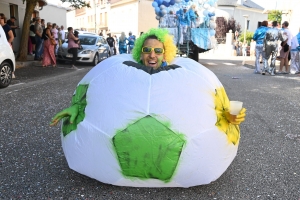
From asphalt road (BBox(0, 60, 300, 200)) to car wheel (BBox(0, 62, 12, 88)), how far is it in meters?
1.06

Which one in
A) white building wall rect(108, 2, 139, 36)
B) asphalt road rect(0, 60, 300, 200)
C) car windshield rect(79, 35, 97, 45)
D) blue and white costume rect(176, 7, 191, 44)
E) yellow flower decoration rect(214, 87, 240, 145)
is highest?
white building wall rect(108, 2, 139, 36)

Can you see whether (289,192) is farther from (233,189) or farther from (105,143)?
(105,143)

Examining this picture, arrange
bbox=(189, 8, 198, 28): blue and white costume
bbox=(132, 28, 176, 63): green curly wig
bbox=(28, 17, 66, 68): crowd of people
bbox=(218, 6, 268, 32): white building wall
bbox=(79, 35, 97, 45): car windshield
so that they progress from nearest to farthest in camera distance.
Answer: bbox=(132, 28, 176, 63): green curly wig, bbox=(28, 17, 66, 68): crowd of people, bbox=(189, 8, 198, 28): blue and white costume, bbox=(79, 35, 97, 45): car windshield, bbox=(218, 6, 268, 32): white building wall

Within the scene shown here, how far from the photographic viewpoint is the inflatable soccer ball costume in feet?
8.92

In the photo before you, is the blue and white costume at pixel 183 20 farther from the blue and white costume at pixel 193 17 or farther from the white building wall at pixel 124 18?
the white building wall at pixel 124 18

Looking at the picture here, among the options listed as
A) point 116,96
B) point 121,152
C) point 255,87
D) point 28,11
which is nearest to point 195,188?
point 121,152

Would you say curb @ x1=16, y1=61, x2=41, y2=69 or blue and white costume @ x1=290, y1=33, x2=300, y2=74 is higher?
blue and white costume @ x1=290, y1=33, x2=300, y2=74

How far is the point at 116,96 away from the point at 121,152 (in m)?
0.49

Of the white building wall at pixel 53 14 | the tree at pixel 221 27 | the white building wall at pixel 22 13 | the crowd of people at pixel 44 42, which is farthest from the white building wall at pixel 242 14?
the crowd of people at pixel 44 42

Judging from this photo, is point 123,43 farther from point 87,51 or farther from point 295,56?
point 295,56

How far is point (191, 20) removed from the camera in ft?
47.1

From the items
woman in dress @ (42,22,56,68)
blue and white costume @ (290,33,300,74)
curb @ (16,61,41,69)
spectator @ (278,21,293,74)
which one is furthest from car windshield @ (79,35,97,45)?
blue and white costume @ (290,33,300,74)

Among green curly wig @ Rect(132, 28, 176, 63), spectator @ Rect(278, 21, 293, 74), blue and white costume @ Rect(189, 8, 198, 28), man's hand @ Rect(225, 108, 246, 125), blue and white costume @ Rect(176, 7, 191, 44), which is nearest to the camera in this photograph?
man's hand @ Rect(225, 108, 246, 125)

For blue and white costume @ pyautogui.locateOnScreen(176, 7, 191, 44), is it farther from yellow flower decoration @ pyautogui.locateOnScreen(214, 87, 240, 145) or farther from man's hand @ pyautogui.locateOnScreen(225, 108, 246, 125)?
man's hand @ pyautogui.locateOnScreen(225, 108, 246, 125)
